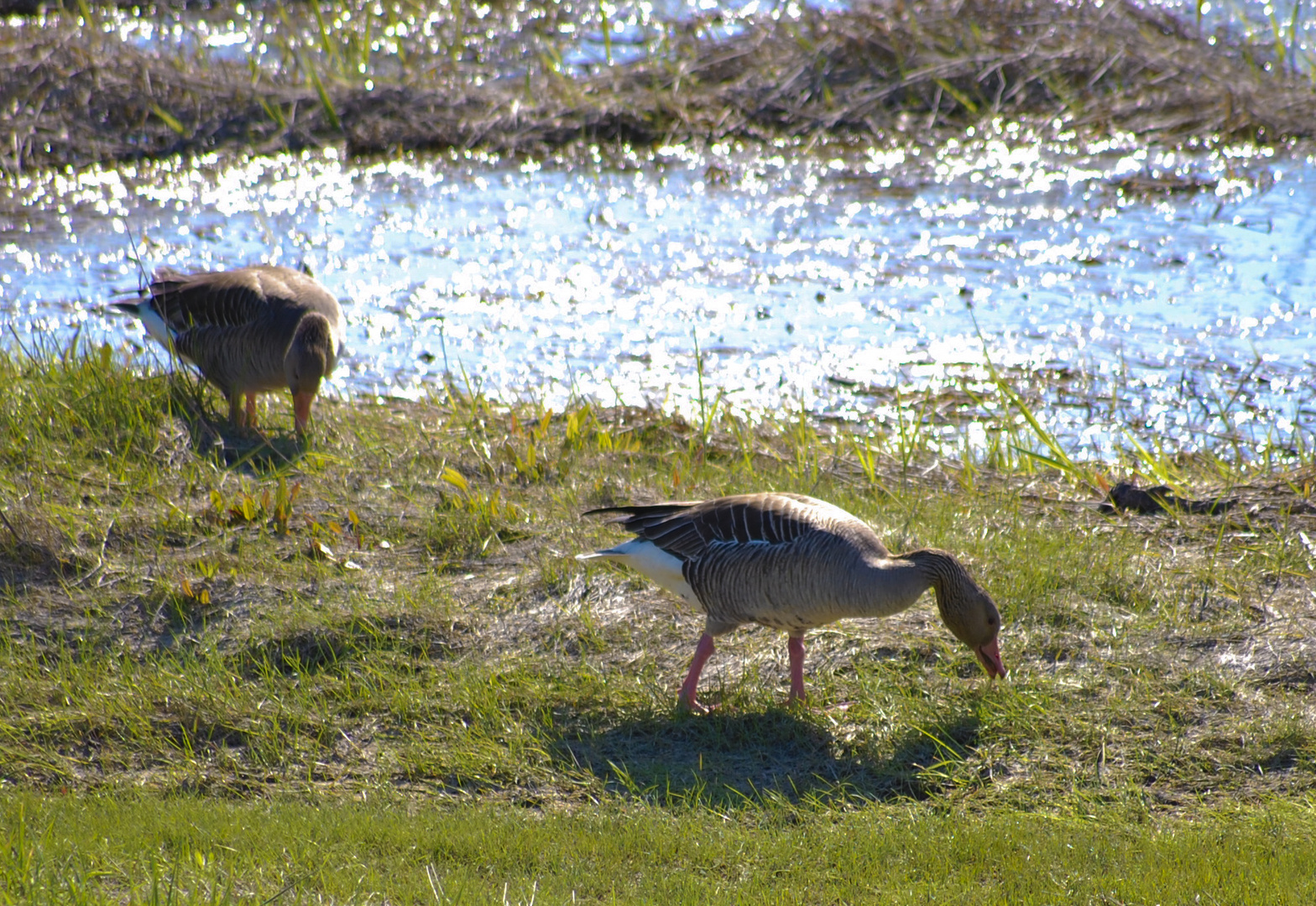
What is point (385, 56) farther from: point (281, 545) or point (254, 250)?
point (281, 545)

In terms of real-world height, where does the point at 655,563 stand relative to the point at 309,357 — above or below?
below

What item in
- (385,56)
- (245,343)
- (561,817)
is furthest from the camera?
(385,56)

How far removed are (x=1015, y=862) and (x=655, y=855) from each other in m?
1.11

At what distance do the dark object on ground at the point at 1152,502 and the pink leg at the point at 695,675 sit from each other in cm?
277

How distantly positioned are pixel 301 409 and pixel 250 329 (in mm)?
503

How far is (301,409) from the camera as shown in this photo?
7.18 m

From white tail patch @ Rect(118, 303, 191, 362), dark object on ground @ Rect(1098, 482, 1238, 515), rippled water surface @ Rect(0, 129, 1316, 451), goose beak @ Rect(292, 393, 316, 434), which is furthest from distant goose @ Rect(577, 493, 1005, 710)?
white tail patch @ Rect(118, 303, 191, 362)

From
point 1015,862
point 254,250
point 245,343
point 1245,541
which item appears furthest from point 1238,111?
point 1015,862

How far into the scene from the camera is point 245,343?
7051mm

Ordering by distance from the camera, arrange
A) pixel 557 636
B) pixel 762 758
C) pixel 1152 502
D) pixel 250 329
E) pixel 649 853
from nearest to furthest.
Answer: pixel 649 853
pixel 762 758
pixel 557 636
pixel 1152 502
pixel 250 329

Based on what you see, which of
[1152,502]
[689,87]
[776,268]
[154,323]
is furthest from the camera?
[689,87]

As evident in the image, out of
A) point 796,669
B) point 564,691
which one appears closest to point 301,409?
point 564,691

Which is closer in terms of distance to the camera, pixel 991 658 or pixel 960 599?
pixel 960 599

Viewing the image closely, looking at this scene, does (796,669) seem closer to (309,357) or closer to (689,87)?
(309,357)
